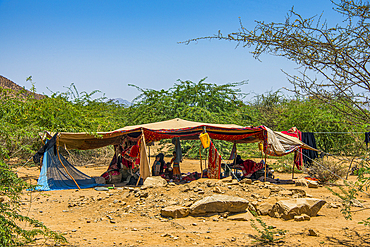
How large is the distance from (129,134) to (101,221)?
4.09m

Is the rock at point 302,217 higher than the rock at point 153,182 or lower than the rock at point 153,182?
lower

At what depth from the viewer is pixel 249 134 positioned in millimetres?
9367

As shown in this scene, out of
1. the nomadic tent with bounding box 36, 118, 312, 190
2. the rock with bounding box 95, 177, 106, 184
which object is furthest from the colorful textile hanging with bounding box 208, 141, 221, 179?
the rock with bounding box 95, 177, 106, 184

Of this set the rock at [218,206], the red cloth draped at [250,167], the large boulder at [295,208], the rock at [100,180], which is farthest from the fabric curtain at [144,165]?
the large boulder at [295,208]

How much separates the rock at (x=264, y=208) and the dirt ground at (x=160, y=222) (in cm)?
15

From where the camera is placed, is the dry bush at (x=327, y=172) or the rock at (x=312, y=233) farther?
the dry bush at (x=327, y=172)

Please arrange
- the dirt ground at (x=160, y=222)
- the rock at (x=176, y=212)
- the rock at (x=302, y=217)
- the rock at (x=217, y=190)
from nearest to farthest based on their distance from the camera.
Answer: the dirt ground at (x=160, y=222), the rock at (x=302, y=217), the rock at (x=176, y=212), the rock at (x=217, y=190)

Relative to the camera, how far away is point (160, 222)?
203 inches

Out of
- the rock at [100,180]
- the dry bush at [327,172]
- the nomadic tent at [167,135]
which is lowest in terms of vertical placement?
the rock at [100,180]

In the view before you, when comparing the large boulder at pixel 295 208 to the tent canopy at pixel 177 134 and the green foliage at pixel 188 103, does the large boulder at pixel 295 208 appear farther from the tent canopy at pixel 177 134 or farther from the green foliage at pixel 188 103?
the green foliage at pixel 188 103

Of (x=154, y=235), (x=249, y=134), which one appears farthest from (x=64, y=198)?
(x=249, y=134)

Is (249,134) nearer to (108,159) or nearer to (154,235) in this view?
(154,235)

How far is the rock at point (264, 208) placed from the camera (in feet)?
18.3

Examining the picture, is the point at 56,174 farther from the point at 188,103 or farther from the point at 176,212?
the point at 188,103
